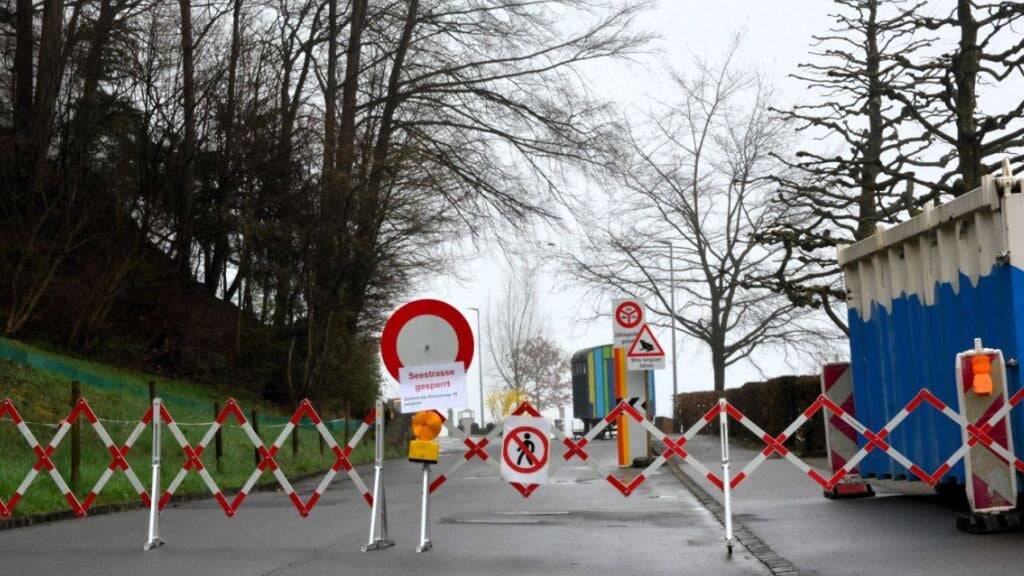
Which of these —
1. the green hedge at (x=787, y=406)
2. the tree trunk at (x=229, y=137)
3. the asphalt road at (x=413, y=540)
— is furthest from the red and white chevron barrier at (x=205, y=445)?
the tree trunk at (x=229, y=137)

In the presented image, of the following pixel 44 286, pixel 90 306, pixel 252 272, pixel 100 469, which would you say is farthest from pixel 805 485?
pixel 252 272

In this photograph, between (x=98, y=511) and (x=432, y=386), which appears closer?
(x=432, y=386)

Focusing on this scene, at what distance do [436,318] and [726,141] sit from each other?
37550mm

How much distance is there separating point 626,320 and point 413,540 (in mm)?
11839

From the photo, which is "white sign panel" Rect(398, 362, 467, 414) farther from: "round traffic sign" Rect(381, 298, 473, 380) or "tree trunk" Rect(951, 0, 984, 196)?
"tree trunk" Rect(951, 0, 984, 196)

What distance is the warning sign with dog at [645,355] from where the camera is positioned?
23.5m

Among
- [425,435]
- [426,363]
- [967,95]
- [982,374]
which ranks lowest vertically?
[425,435]

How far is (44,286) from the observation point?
29094mm

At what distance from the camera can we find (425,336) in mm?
12195

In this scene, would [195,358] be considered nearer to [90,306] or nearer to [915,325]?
[90,306]

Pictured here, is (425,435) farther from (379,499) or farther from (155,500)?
(155,500)

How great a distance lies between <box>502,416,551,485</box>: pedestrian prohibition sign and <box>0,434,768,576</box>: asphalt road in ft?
1.72

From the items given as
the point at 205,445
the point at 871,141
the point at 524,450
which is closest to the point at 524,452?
the point at 524,450

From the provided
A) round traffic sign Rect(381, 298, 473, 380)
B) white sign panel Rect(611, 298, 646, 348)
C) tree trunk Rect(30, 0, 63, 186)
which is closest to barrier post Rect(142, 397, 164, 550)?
round traffic sign Rect(381, 298, 473, 380)
